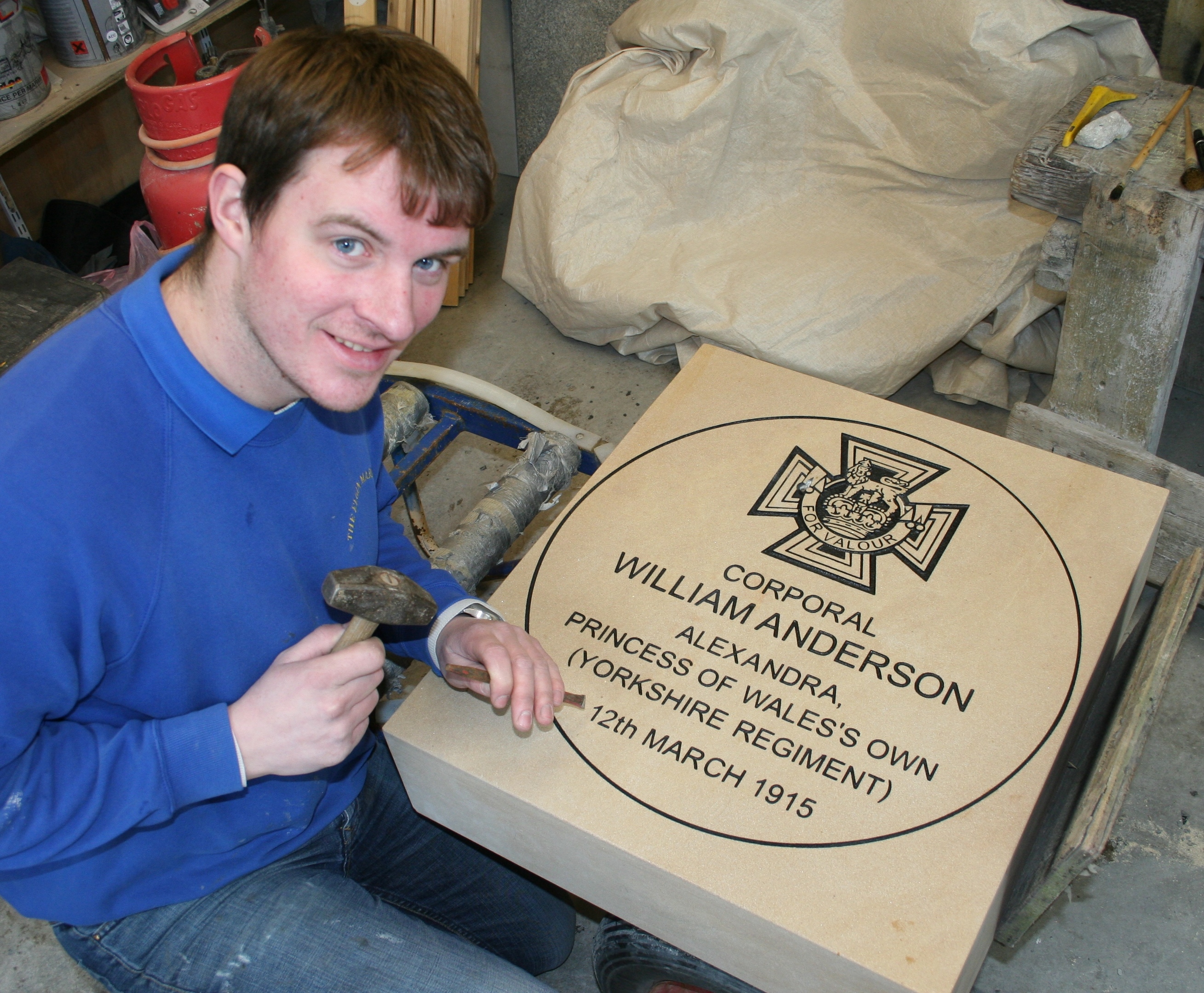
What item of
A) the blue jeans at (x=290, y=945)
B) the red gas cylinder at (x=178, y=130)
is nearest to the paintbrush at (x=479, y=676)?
the blue jeans at (x=290, y=945)

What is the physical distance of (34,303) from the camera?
178cm

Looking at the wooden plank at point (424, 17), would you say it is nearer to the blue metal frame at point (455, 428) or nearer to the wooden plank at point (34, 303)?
the wooden plank at point (34, 303)

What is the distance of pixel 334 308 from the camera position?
86 cm

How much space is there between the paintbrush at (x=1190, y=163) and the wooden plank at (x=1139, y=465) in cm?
43

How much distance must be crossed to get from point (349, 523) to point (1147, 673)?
86cm

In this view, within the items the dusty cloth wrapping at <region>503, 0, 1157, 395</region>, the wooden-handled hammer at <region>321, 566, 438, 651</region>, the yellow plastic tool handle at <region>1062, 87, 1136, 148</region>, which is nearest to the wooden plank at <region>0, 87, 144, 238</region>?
the dusty cloth wrapping at <region>503, 0, 1157, 395</region>

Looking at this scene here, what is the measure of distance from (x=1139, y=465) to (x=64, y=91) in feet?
8.35

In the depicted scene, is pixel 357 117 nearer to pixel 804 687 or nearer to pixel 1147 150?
pixel 804 687

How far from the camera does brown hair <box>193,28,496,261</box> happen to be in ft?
2.65

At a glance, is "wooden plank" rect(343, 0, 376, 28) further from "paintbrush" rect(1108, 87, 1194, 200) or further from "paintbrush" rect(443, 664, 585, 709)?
"paintbrush" rect(443, 664, 585, 709)

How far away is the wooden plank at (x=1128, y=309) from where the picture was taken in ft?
4.66

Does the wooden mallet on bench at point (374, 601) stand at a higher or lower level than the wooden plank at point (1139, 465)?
higher

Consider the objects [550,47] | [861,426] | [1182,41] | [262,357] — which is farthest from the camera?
[550,47]

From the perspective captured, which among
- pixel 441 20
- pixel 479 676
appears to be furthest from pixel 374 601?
pixel 441 20
